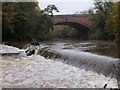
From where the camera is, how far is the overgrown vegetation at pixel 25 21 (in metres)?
34.4

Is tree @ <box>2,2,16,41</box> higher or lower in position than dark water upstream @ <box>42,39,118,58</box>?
higher

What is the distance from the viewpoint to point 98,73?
12.6 metres

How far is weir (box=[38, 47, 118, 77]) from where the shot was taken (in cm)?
1265

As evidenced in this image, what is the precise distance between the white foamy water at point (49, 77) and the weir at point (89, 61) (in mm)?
402

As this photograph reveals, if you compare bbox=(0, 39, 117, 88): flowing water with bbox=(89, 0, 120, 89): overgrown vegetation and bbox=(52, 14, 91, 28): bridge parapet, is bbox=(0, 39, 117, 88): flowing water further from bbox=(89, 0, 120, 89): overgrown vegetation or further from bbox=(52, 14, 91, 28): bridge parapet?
bbox=(52, 14, 91, 28): bridge parapet

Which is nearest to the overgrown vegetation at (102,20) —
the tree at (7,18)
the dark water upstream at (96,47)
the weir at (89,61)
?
the dark water upstream at (96,47)

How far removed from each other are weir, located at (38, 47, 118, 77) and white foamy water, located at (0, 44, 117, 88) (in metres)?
0.40

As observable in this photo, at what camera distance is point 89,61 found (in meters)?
14.5

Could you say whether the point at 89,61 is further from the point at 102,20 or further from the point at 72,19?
the point at 72,19

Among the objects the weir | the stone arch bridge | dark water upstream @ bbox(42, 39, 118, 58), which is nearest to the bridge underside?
the stone arch bridge

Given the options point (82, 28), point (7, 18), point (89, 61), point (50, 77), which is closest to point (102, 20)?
point (82, 28)

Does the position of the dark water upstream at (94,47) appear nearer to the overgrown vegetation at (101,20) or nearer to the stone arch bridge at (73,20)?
the overgrown vegetation at (101,20)

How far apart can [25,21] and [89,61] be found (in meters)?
23.6

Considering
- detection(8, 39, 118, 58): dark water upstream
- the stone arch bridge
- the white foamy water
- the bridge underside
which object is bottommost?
the white foamy water
